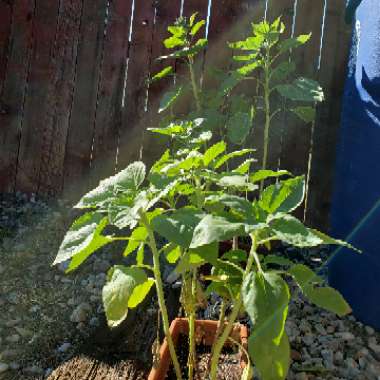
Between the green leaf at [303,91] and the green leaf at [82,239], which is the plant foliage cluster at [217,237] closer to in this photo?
the green leaf at [82,239]

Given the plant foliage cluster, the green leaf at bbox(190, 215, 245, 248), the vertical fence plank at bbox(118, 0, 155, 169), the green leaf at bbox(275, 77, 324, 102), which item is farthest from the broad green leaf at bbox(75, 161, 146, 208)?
the vertical fence plank at bbox(118, 0, 155, 169)

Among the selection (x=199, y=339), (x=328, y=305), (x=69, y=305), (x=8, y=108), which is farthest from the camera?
(x=8, y=108)

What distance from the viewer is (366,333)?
2.02m

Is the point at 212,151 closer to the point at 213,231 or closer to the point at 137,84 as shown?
the point at 213,231

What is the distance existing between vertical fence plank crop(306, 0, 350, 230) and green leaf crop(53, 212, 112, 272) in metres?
2.05

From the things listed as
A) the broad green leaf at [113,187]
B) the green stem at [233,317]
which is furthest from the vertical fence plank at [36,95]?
the green stem at [233,317]

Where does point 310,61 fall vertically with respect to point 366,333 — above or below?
above

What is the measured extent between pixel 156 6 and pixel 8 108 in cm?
106

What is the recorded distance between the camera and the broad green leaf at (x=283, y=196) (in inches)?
38.6

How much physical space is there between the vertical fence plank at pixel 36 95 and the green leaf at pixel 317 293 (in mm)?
2585

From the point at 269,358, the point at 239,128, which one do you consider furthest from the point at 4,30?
the point at 269,358

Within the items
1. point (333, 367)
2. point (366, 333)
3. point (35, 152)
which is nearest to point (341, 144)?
point (366, 333)

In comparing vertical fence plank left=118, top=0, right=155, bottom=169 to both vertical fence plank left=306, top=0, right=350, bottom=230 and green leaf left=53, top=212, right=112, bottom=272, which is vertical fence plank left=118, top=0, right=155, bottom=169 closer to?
vertical fence plank left=306, top=0, right=350, bottom=230

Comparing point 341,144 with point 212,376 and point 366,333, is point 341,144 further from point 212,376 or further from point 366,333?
point 212,376
